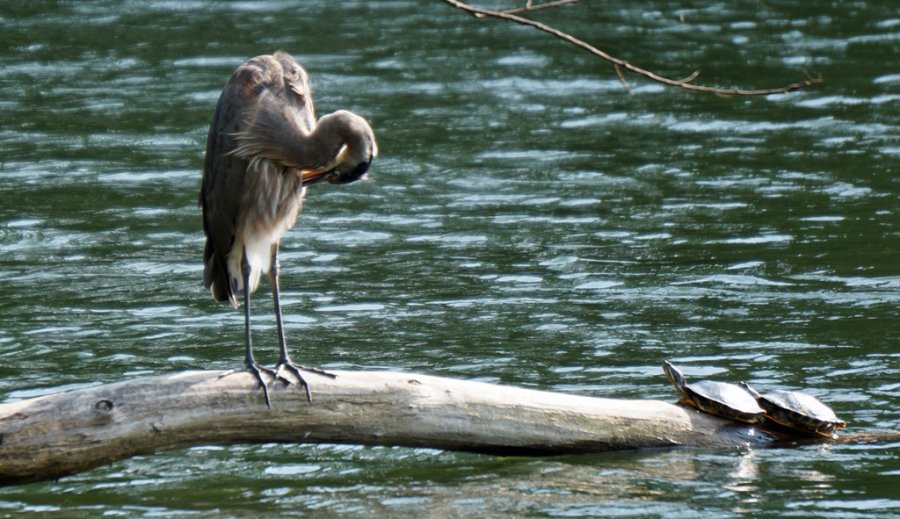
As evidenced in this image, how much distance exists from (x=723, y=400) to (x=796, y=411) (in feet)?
1.35

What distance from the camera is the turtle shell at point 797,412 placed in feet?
22.7

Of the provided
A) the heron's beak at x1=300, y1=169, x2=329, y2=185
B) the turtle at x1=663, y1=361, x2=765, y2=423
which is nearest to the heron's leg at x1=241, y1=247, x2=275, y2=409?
the heron's beak at x1=300, y1=169, x2=329, y2=185

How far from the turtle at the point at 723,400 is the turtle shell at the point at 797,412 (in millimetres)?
67

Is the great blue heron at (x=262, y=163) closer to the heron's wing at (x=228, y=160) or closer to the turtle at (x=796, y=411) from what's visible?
the heron's wing at (x=228, y=160)

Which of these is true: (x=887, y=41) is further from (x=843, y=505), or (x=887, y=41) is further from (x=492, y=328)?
(x=843, y=505)

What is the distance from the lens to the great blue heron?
6.62 metres

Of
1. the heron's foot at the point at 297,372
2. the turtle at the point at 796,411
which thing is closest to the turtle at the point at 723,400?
the turtle at the point at 796,411

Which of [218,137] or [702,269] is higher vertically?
[218,137]

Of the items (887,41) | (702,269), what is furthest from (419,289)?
(887,41)

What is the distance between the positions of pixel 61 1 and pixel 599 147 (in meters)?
9.87

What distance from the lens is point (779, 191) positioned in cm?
1226

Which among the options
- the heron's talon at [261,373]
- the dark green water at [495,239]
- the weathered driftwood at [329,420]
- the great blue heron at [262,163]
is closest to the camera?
the weathered driftwood at [329,420]

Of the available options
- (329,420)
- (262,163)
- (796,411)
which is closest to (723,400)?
(796,411)

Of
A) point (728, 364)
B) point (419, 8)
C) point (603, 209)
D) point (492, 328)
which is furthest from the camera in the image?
point (419, 8)
